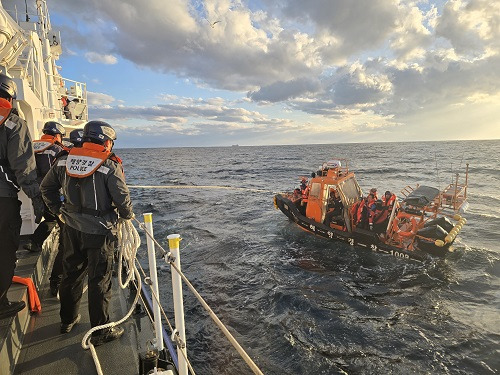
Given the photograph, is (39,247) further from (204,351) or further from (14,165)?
(204,351)

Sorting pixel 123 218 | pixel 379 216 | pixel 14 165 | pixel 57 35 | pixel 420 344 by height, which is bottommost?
pixel 420 344

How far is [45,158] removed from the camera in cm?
466

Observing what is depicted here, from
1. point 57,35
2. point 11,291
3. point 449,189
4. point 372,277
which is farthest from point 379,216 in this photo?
point 57,35

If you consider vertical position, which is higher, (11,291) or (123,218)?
(123,218)

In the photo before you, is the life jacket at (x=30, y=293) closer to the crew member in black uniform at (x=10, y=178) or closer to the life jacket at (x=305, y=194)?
the crew member in black uniform at (x=10, y=178)

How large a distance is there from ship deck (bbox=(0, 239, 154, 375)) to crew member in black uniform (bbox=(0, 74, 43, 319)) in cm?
36

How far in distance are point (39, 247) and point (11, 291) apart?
155 centimetres

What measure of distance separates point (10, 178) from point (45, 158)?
1804 mm

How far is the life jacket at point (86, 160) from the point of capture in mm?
2961

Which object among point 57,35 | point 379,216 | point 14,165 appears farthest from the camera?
point 57,35

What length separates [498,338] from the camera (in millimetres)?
6117

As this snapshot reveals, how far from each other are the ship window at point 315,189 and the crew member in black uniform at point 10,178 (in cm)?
983

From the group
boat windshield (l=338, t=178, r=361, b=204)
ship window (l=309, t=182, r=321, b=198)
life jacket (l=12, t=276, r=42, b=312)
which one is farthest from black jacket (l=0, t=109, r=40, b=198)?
ship window (l=309, t=182, r=321, b=198)

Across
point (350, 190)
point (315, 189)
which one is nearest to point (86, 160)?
point (315, 189)
